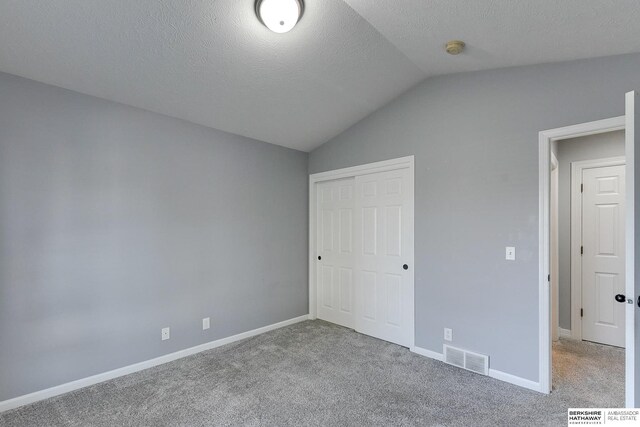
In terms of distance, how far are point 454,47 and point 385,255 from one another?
212 cm

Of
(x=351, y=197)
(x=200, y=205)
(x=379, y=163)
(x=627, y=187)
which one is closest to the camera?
(x=627, y=187)

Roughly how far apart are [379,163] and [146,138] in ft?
7.78

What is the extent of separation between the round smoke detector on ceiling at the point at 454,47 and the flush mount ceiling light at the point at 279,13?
114cm

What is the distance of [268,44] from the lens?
2.35 meters

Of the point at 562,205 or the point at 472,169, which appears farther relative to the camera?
the point at 562,205

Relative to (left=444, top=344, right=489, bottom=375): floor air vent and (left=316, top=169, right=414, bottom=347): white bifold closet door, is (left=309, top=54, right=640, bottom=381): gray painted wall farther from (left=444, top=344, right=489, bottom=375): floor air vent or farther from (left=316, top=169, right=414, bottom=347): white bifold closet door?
(left=316, top=169, right=414, bottom=347): white bifold closet door

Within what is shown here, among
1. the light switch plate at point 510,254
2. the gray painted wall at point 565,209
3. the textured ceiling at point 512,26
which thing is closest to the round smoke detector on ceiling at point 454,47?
the textured ceiling at point 512,26

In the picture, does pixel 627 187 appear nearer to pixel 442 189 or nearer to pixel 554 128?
pixel 554 128

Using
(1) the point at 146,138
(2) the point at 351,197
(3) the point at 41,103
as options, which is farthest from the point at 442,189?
(3) the point at 41,103

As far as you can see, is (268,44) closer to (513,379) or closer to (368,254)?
(368,254)

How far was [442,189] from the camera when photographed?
3.08 meters

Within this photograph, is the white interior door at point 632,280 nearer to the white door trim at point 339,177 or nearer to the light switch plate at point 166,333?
the white door trim at point 339,177

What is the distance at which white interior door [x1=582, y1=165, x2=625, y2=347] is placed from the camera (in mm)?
3297

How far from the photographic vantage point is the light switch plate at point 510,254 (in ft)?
8.68
